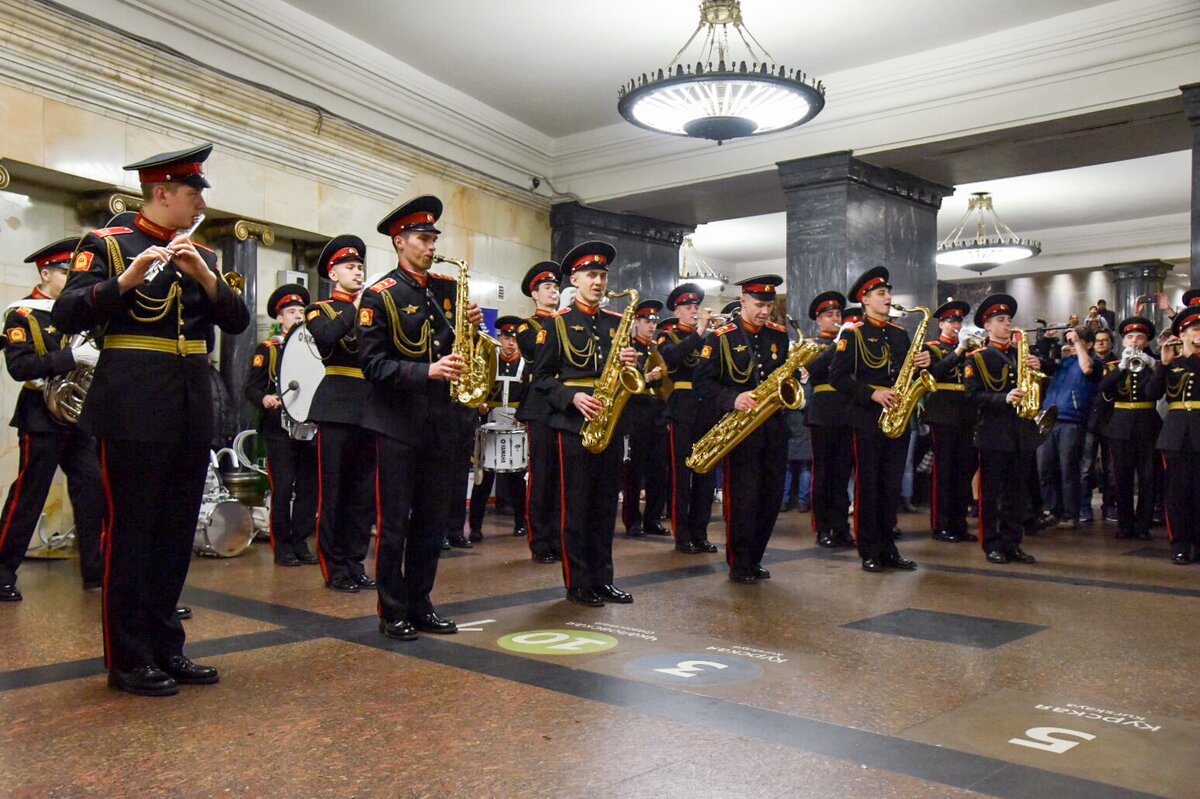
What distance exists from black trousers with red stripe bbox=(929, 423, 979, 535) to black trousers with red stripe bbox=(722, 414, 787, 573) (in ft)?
9.53

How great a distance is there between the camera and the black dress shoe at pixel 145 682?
370 centimetres

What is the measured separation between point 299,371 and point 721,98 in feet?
15.4

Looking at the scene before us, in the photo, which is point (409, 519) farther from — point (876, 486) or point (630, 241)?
point (630, 241)

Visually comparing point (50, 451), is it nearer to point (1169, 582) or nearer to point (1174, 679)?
point (1174, 679)

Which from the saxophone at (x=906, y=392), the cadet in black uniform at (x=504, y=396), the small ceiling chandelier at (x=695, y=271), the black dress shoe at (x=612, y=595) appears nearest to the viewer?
the black dress shoe at (x=612, y=595)

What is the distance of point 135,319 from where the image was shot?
12.3ft

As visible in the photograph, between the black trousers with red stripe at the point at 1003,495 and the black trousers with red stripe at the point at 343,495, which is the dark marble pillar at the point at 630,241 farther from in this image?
the black trousers with red stripe at the point at 343,495

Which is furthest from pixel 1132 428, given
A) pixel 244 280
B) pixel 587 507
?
pixel 244 280

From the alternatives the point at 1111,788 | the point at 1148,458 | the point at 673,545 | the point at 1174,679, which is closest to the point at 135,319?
the point at 1111,788

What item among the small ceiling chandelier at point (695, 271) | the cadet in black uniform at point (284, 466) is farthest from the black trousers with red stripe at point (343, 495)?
the small ceiling chandelier at point (695, 271)

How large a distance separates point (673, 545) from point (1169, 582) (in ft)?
11.6

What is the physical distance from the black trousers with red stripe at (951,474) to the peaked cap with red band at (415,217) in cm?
566

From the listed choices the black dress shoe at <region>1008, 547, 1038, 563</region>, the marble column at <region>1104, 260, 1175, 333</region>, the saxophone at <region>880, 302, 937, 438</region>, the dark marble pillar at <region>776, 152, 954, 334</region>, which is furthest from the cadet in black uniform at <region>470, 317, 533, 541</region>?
the marble column at <region>1104, 260, 1175, 333</region>

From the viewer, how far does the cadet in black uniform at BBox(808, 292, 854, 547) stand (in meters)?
8.38
